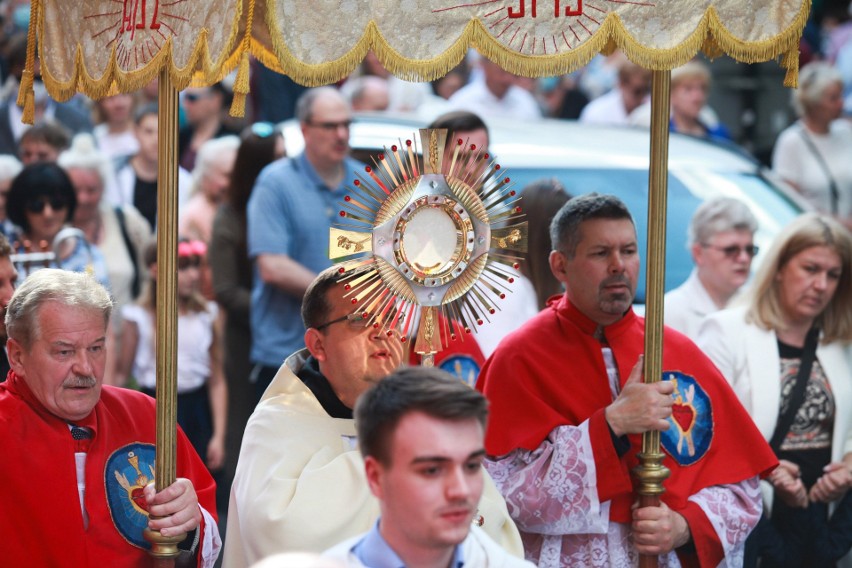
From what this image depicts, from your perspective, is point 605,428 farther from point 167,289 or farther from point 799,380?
point 799,380

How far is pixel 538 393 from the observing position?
5168mm

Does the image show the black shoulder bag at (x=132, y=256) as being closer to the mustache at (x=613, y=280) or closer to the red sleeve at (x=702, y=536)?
the mustache at (x=613, y=280)

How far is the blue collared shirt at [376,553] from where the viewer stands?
12.0 ft

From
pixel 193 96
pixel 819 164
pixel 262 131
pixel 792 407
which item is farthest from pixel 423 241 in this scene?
pixel 819 164

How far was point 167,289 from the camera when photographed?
4848 millimetres

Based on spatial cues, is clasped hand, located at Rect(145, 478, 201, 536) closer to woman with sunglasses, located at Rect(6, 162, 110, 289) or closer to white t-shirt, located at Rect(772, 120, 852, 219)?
woman with sunglasses, located at Rect(6, 162, 110, 289)

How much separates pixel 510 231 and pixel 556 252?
0.46m

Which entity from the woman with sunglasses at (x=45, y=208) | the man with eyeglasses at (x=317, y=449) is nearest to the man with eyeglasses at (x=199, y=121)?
the woman with sunglasses at (x=45, y=208)

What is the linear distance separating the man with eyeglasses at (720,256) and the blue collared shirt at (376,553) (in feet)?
11.6

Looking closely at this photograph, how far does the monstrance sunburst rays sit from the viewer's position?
4766mm

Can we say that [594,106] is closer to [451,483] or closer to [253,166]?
[253,166]

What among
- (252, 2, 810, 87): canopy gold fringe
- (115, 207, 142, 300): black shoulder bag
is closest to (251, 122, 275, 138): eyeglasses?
(115, 207, 142, 300): black shoulder bag

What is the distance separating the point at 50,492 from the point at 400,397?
1.43 metres

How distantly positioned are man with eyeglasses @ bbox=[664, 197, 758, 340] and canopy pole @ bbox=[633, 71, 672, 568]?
2.00 metres
